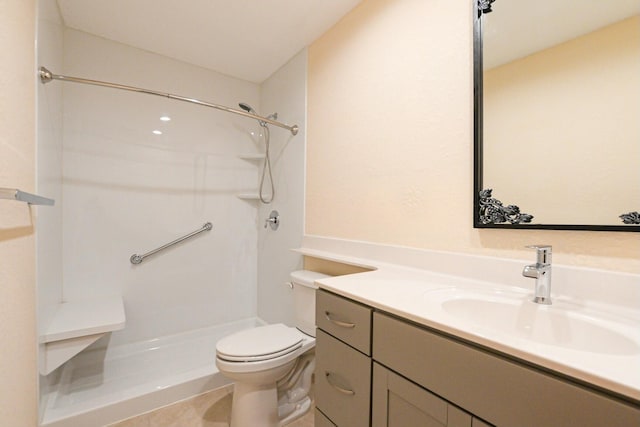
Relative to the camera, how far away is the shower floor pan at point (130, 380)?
145 centimetres

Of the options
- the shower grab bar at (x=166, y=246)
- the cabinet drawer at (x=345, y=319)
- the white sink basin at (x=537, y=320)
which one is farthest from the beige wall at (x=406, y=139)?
the shower grab bar at (x=166, y=246)

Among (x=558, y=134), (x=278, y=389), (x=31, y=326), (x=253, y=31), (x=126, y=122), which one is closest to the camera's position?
(x=558, y=134)

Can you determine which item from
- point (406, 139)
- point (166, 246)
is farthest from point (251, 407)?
point (406, 139)

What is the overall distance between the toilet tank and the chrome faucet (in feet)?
3.36

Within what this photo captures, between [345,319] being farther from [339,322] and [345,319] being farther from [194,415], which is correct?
[194,415]

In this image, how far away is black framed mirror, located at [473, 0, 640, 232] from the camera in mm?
739

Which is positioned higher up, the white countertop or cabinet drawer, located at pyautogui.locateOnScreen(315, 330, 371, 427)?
the white countertop

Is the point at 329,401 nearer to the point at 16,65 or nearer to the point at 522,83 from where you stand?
the point at 522,83

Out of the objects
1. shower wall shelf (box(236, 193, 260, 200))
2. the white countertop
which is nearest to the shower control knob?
shower wall shelf (box(236, 193, 260, 200))

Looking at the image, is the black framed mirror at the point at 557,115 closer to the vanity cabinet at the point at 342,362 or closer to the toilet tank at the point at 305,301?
the vanity cabinet at the point at 342,362

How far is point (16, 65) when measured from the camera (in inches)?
37.6

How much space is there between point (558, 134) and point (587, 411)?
0.76 metres

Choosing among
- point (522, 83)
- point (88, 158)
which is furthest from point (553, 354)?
point (88, 158)

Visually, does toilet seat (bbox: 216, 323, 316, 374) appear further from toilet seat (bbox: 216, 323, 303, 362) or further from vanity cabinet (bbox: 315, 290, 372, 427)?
vanity cabinet (bbox: 315, 290, 372, 427)
